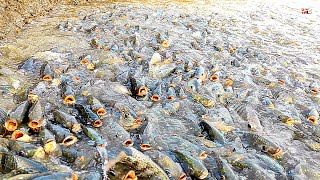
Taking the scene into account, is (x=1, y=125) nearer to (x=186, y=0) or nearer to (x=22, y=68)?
(x=22, y=68)

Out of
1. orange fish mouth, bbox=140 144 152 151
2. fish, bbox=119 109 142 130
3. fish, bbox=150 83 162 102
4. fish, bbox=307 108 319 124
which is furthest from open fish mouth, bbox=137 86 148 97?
fish, bbox=307 108 319 124

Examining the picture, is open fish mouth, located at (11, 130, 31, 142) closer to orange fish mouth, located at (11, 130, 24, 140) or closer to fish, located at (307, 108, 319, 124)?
orange fish mouth, located at (11, 130, 24, 140)

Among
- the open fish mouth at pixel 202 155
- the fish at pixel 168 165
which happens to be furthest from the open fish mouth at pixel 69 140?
the open fish mouth at pixel 202 155

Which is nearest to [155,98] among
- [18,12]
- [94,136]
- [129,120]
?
[129,120]

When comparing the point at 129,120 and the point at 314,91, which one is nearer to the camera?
the point at 129,120

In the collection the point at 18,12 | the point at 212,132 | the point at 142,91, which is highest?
the point at 18,12

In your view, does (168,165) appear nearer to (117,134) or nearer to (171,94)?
(117,134)

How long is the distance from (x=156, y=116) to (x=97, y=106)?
92 cm

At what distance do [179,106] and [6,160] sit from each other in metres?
2.73

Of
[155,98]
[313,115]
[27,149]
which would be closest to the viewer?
[27,149]

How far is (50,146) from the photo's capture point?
3.57 m

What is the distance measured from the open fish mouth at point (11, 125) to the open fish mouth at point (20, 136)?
0.39 feet

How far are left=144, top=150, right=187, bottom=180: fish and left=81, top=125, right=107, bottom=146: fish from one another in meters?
0.59

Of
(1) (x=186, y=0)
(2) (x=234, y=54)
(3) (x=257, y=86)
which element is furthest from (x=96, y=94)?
(1) (x=186, y=0)
